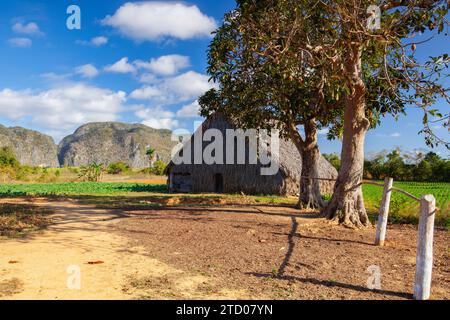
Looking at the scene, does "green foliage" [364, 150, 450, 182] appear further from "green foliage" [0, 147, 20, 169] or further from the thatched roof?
"green foliage" [0, 147, 20, 169]

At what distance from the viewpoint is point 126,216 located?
40.1 feet

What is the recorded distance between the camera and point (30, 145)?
389ft

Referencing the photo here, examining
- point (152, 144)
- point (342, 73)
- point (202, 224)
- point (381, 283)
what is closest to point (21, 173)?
point (202, 224)

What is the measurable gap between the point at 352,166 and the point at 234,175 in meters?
14.2

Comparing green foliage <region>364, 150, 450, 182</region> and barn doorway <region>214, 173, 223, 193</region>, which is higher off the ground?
green foliage <region>364, 150, 450, 182</region>

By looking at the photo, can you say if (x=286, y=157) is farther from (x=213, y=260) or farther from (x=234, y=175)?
(x=213, y=260)

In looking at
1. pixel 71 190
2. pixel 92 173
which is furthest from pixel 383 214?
pixel 92 173

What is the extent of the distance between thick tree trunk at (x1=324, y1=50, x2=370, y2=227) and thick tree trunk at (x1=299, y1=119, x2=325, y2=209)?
13.7 feet

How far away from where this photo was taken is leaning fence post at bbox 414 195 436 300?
4.84m

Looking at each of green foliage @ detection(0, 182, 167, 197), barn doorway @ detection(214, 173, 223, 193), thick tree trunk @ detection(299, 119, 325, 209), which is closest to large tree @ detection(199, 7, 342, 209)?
thick tree trunk @ detection(299, 119, 325, 209)

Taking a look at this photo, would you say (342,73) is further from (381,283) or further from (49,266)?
(49,266)

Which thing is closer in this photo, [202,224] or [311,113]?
[202,224]
